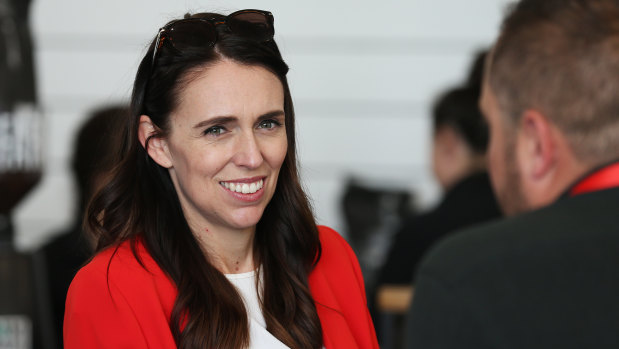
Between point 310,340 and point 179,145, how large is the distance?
42 cm

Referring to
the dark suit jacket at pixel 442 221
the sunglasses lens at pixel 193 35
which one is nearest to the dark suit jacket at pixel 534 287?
the sunglasses lens at pixel 193 35

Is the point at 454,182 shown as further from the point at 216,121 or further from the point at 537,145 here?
the point at 537,145

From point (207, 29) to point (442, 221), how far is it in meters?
1.56

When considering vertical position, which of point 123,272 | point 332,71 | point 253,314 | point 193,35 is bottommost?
point 332,71

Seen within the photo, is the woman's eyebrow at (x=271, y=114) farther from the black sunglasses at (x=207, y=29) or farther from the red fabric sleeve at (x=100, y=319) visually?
the red fabric sleeve at (x=100, y=319)

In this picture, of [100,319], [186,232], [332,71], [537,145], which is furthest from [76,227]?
[332,71]

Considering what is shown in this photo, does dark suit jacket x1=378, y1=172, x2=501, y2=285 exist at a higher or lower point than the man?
lower

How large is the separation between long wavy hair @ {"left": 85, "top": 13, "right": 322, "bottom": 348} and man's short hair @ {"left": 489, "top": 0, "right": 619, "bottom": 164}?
21.9 inches

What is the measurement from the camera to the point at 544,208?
38.0 inches

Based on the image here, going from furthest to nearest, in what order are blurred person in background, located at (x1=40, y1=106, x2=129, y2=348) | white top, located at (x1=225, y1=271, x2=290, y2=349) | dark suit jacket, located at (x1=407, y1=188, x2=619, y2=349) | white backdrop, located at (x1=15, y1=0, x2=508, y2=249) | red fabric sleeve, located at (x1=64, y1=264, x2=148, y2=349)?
white backdrop, located at (x1=15, y1=0, x2=508, y2=249), blurred person in background, located at (x1=40, y1=106, x2=129, y2=348), white top, located at (x1=225, y1=271, x2=290, y2=349), red fabric sleeve, located at (x1=64, y1=264, x2=148, y2=349), dark suit jacket, located at (x1=407, y1=188, x2=619, y2=349)

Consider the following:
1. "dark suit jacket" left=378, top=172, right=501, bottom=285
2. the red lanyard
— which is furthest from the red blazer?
"dark suit jacket" left=378, top=172, right=501, bottom=285

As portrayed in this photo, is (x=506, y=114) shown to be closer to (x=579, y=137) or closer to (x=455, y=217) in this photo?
(x=579, y=137)

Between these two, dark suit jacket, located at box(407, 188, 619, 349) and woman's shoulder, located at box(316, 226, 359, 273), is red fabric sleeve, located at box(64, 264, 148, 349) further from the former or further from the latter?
dark suit jacket, located at box(407, 188, 619, 349)

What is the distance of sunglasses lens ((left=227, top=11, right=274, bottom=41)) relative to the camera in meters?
1.46
